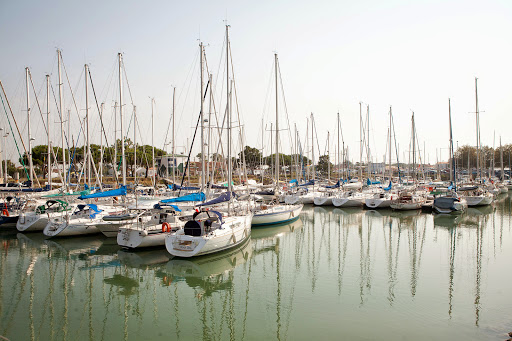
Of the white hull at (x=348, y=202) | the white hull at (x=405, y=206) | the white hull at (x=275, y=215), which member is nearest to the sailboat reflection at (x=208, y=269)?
the white hull at (x=275, y=215)

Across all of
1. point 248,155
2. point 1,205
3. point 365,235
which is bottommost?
point 365,235

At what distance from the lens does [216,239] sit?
18.5m

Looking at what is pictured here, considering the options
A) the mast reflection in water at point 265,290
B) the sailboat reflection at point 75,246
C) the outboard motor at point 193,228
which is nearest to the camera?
the mast reflection in water at point 265,290

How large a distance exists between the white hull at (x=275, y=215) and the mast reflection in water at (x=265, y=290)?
9.38 feet

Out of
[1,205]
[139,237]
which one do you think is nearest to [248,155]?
[1,205]

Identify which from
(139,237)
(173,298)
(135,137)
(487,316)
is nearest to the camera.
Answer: (487,316)

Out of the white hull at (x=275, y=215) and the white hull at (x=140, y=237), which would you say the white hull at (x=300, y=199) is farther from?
the white hull at (x=140, y=237)

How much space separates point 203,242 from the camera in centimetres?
1778

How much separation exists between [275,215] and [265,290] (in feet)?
45.0

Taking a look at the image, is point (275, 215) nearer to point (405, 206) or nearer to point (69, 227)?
point (69, 227)

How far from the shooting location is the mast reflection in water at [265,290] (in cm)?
1106

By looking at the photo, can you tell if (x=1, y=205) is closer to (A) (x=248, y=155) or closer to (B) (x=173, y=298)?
A: (B) (x=173, y=298)

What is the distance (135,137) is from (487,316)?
43.1m

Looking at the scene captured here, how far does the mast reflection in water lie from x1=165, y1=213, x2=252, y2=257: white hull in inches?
22.4
